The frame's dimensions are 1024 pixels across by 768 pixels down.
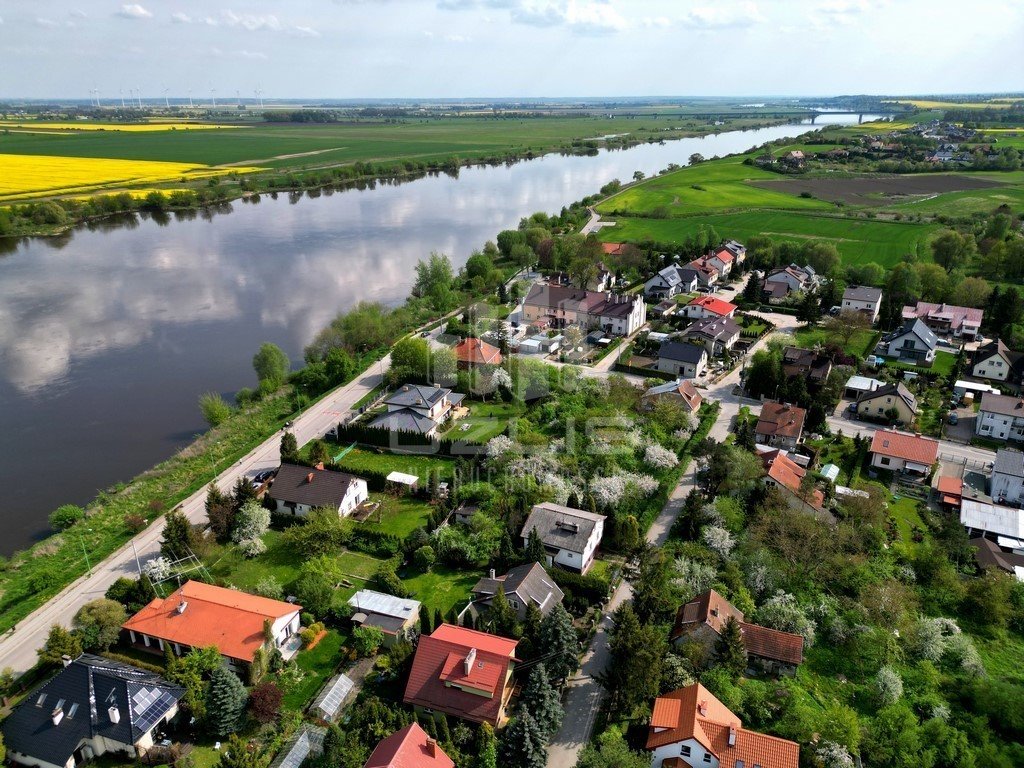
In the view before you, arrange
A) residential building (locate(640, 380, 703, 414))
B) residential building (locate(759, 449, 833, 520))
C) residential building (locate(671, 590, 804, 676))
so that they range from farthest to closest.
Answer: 1. residential building (locate(640, 380, 703, 414))
2. residential building (locate(759, 449, 833, 520))
3. residential building (locate(671, 590, 804, 676))

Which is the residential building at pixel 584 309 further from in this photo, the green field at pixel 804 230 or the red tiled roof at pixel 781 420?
the green field at pixel 804 230

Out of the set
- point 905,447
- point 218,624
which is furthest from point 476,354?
point 905,447

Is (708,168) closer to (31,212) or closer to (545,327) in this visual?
(545,327)

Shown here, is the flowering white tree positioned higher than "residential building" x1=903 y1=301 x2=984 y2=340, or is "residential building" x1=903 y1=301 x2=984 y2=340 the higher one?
"residential building" x1=903 y1=301 x2=984 y2=340

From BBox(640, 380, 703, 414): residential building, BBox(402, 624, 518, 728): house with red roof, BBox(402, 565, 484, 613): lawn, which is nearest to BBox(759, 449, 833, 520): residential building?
BBox(640, 380, 703, 414): residential building

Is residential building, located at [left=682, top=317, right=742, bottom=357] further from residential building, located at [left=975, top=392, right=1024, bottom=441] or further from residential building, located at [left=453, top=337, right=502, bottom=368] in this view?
residential building, located at [left=975, top=392, right=1024, bottom=441]

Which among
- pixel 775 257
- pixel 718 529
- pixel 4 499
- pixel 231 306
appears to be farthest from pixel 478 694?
pixel 775 257
